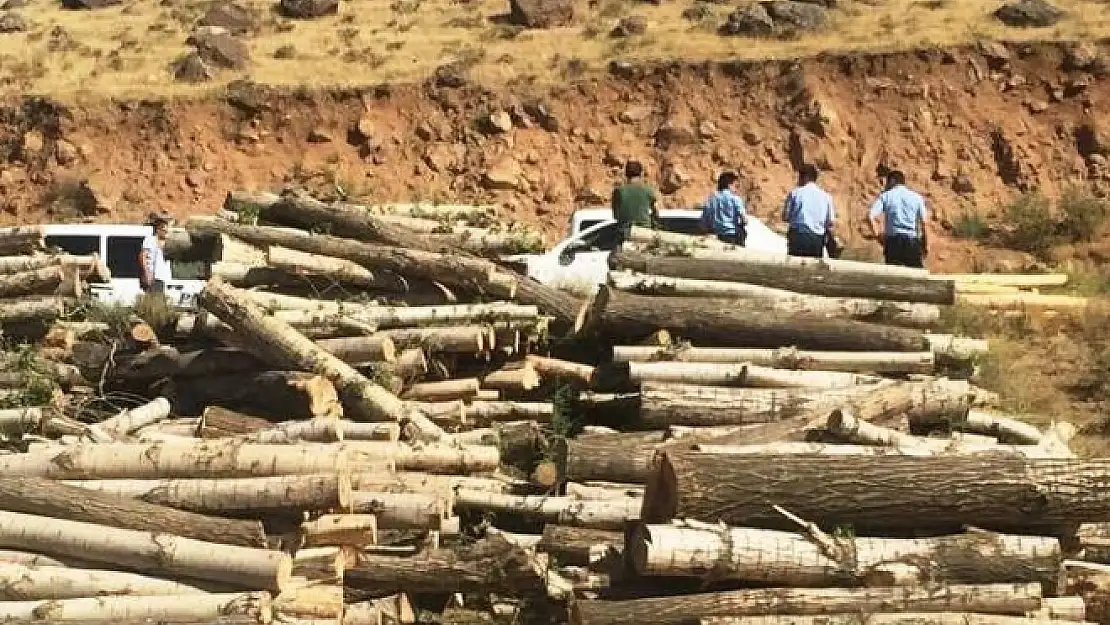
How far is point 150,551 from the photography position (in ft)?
28.0

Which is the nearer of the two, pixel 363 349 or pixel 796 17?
pixel 363 349

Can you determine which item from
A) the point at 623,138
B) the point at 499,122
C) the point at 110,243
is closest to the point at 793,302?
the point at 110,243

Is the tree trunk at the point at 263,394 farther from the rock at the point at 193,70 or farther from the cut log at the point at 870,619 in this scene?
the rock at the point at 193,70

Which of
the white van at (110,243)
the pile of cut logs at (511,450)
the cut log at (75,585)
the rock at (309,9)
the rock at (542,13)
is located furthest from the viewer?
the rock at (309,9)

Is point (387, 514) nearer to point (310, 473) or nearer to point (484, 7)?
point (310, 473)

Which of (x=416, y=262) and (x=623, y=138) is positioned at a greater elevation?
(x=623, y=138)

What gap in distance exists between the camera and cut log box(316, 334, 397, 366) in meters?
11.2

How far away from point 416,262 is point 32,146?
58.0ft

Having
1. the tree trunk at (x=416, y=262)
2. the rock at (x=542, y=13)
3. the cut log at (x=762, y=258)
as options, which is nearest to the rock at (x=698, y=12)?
the rock at (x=542, y=13)

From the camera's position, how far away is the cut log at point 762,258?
1262 cm

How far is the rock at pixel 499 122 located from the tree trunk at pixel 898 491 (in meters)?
18.2

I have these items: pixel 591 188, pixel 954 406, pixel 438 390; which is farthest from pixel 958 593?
pixel 591 188

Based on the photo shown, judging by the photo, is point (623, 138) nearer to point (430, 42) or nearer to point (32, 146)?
point (430, 42)

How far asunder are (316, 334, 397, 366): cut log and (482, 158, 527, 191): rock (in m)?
14.3
